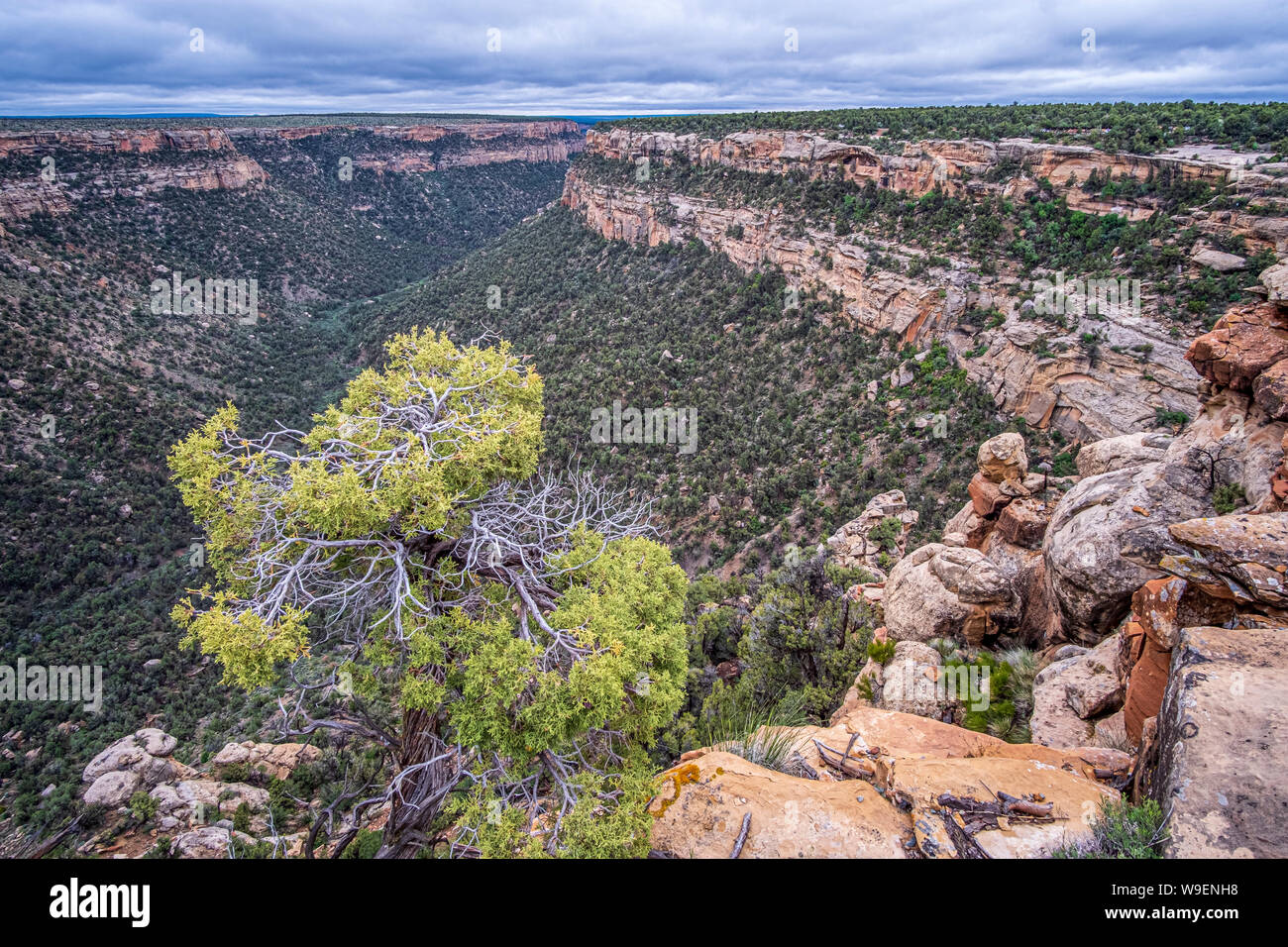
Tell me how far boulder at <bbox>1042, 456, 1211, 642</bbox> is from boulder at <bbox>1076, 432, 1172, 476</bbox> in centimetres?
179

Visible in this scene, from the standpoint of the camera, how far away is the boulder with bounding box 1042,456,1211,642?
843cm

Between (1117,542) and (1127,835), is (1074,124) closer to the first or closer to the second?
(1117,542)

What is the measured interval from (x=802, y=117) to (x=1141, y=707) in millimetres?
47737

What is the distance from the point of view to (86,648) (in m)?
21.7

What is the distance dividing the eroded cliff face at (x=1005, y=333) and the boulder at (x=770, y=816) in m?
17.8

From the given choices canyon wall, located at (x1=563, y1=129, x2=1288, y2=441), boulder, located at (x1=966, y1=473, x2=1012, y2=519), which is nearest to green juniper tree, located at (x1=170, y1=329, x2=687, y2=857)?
boulder, located at (x1=966, y1=473, x2=1012, y2=519)

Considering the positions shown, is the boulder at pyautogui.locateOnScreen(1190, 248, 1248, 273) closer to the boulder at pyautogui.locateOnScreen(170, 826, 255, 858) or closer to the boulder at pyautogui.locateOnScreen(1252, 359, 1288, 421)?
the boulder at pyautogui.locateOnScreen(1252, 359, 1288, 421)

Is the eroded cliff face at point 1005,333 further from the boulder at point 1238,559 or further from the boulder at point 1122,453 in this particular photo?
the boulder at point 1238,559

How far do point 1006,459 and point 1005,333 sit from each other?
37.5 feet

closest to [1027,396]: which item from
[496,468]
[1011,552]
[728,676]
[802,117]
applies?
[1011,552]

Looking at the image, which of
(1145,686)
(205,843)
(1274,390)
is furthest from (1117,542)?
(205,843)

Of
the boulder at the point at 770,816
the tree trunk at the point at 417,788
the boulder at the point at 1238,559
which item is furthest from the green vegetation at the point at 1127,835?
the tree trunk at the point at 417,788

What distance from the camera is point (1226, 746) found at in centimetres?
462

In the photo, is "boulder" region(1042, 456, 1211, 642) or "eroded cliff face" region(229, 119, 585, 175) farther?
"eroded cliff face" region(229, 119, 585, 175)
